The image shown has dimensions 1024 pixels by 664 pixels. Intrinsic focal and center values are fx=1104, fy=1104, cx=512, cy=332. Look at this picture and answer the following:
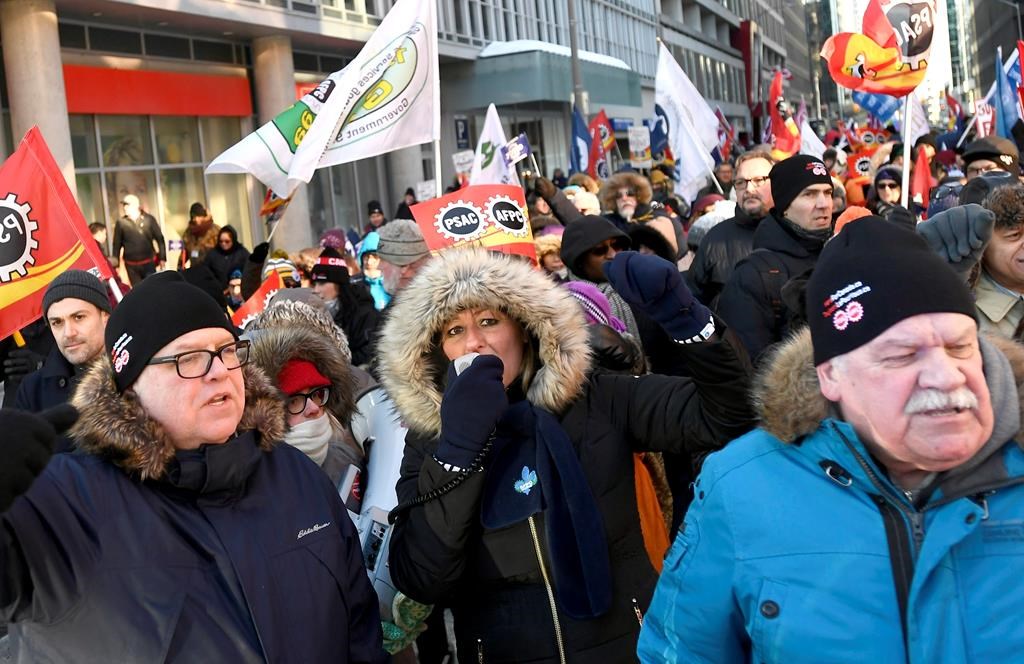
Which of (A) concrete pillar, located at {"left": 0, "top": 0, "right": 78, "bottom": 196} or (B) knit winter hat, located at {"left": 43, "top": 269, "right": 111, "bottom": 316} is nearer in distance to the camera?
(B) knit winter hat, located at {"left": 43, "top": 269, "right": 111, "bottom": 316}

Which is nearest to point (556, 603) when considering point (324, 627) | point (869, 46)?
point (324, 627)

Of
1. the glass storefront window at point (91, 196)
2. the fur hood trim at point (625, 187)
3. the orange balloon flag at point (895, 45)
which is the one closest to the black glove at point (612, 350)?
the orange balloon flag at point (895, 45)

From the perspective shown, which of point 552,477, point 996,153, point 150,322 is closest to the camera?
point 150,322

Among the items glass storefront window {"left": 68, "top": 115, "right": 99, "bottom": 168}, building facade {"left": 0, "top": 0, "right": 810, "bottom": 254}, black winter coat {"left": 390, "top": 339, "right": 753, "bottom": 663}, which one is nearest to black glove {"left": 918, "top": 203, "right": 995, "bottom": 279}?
black winter coat {"left": 390, "top": 339, "right": 753, "bottom": 663}

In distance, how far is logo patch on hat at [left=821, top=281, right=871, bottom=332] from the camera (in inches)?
80.2

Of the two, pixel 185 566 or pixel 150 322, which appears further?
pixel 150 322

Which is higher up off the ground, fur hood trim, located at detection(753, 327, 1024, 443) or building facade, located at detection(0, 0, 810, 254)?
building facade, located at detection(0, 0, 810, 254)

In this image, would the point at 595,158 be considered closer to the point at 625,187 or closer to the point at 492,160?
the point at 492,160

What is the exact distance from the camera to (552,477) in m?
2.94

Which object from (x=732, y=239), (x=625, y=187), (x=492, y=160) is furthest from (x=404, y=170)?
(x=732, y=239)

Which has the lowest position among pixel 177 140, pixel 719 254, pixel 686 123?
pixel 719 254

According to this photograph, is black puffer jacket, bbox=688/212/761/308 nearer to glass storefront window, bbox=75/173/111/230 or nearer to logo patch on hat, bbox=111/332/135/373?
logo patch on hat, bbox=111/332/135/373

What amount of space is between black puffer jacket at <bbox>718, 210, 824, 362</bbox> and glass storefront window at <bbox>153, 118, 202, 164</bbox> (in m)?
18.6

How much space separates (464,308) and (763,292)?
6.56 feet
